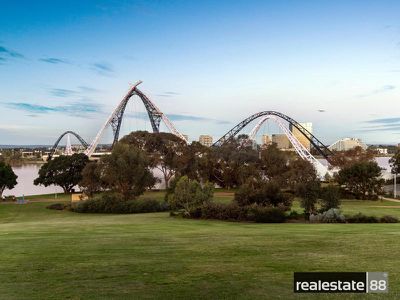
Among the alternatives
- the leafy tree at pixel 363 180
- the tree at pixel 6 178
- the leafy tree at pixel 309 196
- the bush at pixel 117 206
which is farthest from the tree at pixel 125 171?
the leafy tree at pixel 363 180

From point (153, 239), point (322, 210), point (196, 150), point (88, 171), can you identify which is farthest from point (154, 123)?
point (153, 239)

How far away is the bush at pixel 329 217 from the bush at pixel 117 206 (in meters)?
A: 15.5

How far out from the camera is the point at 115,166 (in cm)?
3991

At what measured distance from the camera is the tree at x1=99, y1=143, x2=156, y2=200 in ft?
130

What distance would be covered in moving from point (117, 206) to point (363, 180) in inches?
1065

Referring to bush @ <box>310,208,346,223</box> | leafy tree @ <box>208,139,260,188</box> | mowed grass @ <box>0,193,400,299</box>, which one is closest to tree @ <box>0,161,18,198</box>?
leafy tree @ <box>208,139,260,188</box>

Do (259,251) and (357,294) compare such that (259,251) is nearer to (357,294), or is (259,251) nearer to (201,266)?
(201,266)

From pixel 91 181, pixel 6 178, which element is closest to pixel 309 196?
pixel 91 181

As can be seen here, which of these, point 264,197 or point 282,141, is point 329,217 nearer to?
point 264,197

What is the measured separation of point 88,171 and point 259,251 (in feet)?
124

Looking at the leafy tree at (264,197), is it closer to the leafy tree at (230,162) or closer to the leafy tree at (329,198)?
the leafy tree at (329,198)

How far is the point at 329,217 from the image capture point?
20781mm

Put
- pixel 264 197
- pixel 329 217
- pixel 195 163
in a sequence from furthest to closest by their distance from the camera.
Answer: pixel 195 163 < pixel 264 197 < pixel 329 217

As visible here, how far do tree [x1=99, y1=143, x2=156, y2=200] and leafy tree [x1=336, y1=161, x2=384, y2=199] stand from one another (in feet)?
73.6
